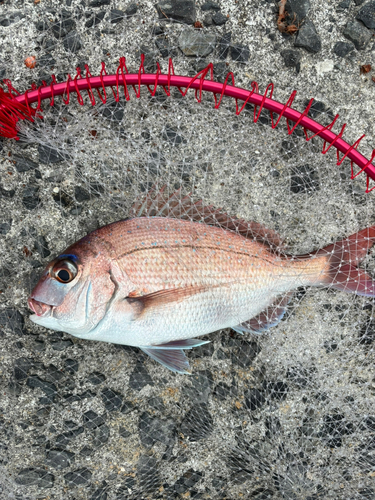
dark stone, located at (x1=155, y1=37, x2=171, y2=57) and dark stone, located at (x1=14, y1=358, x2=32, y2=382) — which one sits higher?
dark stone, located at (x1=155, y1=37, x2=171, y2=57)

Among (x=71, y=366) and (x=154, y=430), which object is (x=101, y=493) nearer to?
(x=154, y=430)

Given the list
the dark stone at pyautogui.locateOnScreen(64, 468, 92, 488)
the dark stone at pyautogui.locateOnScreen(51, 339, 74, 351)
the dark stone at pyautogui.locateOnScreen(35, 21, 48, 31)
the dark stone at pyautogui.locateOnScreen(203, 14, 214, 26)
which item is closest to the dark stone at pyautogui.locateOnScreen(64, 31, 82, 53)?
the dark stone at pyautogui.locateOnScreen(35, 21, 48, 31)

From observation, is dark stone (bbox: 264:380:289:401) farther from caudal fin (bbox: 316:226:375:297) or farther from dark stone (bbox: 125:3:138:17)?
dark stone (bbox: 125:3:138:17)

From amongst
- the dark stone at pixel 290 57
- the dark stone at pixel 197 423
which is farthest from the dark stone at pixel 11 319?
the dark stone at pixel 290 57

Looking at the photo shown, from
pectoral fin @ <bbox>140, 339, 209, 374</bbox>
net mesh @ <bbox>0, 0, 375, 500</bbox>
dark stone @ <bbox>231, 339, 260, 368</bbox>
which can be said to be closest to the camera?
pectoral fin @ <bbox>140, 339, 209, 374</bbox>

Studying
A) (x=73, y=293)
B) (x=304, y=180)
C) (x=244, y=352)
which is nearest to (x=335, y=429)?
(x=244, y=352)

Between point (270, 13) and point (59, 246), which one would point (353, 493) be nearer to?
point (59, 246)
